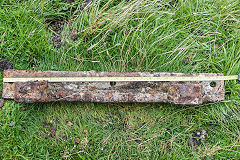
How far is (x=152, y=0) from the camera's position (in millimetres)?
2980

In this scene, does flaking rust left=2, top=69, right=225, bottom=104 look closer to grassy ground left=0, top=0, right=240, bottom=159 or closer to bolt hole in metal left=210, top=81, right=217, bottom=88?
bolt hole in metal left=210, top=81, right=217, bottom=88

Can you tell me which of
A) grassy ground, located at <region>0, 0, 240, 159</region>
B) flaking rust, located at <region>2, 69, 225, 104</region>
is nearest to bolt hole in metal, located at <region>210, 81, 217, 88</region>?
flaking rust, located at <region>2, 69, 225, 104</region>

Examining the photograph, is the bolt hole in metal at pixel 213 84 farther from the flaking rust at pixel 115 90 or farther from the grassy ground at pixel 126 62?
the grassy ground at pixel 126 62

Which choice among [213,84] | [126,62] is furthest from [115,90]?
[213,84]

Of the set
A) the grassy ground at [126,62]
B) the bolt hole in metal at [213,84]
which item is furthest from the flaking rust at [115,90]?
the grassy ground at [126,62]

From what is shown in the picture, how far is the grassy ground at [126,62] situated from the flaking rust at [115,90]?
0.77ft

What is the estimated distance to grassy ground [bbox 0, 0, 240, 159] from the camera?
2.74m

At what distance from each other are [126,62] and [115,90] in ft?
1.78

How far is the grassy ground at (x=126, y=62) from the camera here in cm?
274

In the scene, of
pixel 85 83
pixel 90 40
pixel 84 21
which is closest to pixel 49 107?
pixel 85 83

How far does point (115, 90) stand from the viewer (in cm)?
259

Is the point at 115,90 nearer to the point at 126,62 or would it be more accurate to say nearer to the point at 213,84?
the point at 126,62

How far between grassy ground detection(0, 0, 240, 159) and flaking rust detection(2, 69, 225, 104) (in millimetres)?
235

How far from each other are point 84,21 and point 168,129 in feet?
7.01
